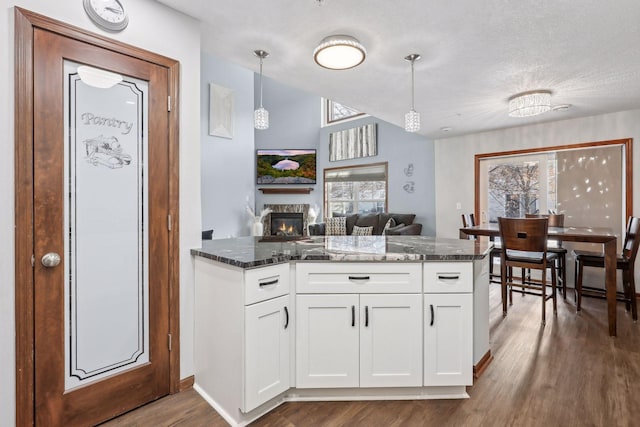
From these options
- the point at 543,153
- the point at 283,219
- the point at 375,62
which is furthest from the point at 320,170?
the point at 375,62

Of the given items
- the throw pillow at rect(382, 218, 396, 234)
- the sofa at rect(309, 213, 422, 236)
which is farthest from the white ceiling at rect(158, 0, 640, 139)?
the throw pillow at rect(382, 218, 396, 234)

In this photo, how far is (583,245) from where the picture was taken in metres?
4.42

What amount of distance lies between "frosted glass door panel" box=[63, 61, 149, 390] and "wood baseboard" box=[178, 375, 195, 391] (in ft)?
0.96

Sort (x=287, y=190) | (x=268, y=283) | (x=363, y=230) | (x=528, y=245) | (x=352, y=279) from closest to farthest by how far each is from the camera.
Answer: (x=268, y=283)
(x=352, y=279)
(x=528, y=245)
(x=363, y=230)
(x=287, y=190)

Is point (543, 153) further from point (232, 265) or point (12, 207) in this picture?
point (12, 207)

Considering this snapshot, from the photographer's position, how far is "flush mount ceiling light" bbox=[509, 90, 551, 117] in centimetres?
312

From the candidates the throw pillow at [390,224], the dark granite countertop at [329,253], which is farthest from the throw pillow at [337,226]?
the dark granite countertop at [329,253]

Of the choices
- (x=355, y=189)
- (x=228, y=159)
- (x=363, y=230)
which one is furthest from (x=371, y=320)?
(x=355, y=189)

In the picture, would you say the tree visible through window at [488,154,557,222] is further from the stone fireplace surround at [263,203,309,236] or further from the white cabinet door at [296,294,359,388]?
the white cabinet door at [296,294,359,388]

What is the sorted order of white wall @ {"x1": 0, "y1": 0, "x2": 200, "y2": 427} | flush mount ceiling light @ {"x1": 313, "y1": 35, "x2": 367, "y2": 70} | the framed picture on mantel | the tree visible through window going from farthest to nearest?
the framed picture on mantel, the tree visible through window, flush mount ceiling light @ {"x1": 313, "y1": 35, "x2": 367, "y2": 70}, white wall @ {"x1": 0, "y1": 0, "x2": 200, "y2": 427}

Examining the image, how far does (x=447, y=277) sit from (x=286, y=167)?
20.4ft

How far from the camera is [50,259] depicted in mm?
1455

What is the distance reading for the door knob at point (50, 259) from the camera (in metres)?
1.44

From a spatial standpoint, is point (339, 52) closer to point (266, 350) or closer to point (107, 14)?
point (107, 14)
